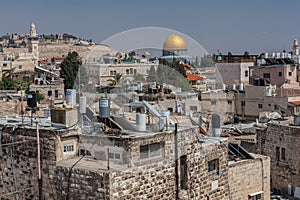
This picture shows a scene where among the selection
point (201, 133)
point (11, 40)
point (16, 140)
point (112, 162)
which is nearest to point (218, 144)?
point (201, 133)

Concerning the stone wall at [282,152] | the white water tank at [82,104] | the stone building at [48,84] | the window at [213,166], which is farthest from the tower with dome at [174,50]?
the stone building at [48,84]

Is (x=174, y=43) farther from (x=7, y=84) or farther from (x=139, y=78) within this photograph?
(x=7, y=84)

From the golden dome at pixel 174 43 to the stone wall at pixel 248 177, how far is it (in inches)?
106

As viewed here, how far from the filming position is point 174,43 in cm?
984

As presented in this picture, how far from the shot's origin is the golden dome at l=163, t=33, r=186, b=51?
28.5 feet

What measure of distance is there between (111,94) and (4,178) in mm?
2887

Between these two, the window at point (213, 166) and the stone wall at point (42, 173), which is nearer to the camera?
the stone wall at point (42, 173)

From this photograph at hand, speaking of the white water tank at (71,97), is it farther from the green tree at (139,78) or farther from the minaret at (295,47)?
the minaret at (295,47)

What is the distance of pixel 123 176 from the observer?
7.60m

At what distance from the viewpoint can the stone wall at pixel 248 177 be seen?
34.9 feet

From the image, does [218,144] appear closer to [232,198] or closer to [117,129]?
[232,198]

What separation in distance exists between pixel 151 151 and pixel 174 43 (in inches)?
105

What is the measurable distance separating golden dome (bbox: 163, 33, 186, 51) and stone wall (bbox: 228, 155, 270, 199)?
106 inches

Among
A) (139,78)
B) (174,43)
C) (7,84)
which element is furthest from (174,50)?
(7,84)
